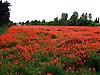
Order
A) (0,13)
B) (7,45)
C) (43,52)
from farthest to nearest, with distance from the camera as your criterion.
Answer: (0,13)
(7,45)
(43,52)

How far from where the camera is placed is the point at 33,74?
11438 mm

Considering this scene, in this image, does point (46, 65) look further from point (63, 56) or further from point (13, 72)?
point (63, 56)

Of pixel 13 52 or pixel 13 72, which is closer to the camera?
pixel 13 72

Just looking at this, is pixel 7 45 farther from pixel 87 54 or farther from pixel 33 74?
pixel 33 74

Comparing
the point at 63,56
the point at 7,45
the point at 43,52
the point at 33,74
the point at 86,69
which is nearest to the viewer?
the point at 33,74

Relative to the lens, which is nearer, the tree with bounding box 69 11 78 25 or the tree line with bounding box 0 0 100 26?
the tree line with bounding box 0 0 100 26

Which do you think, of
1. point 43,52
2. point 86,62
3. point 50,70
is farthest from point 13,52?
point 50,70

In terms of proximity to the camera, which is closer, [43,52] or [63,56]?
[63,56]

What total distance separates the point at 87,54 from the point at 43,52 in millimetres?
2637

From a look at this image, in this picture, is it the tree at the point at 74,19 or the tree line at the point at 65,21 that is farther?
the tree at the point at 74,19

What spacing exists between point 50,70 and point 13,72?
1.32m

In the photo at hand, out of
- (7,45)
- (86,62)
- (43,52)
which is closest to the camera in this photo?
(86,62)

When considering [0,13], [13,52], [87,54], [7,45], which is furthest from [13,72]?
[0,13]

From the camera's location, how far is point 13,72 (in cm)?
1181
